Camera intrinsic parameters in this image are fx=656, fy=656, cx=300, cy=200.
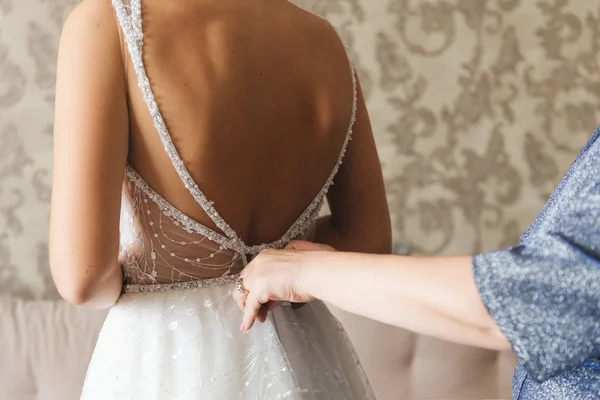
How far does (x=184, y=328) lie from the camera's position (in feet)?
3.02

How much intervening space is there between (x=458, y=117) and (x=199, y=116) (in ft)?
4.62

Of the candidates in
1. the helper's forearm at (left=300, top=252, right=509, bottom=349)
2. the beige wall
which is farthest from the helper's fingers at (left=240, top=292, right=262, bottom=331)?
the beige wall

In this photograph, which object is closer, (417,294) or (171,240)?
(417,294)

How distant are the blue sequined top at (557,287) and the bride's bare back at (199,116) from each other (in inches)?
16.1

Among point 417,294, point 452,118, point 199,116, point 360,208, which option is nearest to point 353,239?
point 360,208

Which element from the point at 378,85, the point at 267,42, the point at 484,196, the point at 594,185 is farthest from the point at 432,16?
the point at 594,185

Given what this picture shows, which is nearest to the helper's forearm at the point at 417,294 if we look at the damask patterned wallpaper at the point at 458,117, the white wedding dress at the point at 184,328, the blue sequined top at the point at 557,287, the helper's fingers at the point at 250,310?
the blue sequined top at the point at 557,287

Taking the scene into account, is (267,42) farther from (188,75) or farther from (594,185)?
(594,185)

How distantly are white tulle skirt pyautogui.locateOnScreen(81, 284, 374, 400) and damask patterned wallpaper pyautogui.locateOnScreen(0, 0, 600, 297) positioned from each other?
1199 millimetres

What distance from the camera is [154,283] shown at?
0.94 meters

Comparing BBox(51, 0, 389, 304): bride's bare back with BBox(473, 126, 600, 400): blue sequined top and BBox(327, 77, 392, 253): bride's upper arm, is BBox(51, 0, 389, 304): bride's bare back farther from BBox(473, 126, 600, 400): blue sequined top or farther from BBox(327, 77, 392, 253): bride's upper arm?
BBox(473, 126, 600, 400): blue sequined top

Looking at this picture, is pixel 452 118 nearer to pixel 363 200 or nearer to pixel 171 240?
pixel 363 200

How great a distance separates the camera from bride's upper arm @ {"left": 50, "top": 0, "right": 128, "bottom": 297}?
79cm

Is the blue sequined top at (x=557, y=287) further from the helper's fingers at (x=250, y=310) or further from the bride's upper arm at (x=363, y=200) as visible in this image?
the bride's upper arm at (x=363, y=200)
